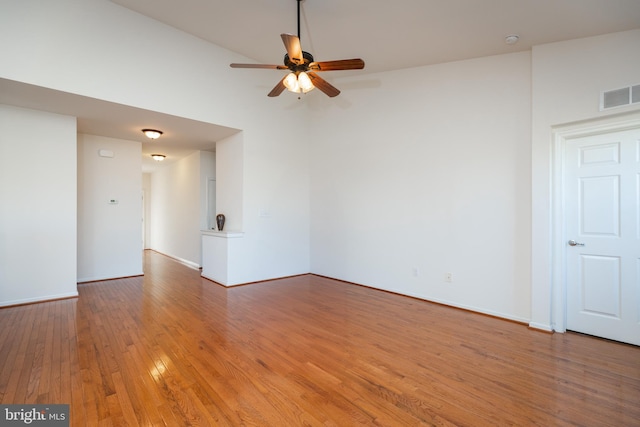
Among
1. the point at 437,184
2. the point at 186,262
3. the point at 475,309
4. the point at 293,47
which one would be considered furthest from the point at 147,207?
the point at 475,309

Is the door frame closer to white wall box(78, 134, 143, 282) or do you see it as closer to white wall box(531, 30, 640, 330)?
white wall box(531, 30, 640, 330)

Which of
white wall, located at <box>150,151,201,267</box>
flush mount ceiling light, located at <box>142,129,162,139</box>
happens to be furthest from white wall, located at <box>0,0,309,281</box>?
flush mount ceiling light, located at <box>142,129,162,139</box>

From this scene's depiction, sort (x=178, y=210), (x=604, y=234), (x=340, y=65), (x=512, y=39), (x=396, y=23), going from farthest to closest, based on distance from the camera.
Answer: (x=178, y=210) → (x=396, y=23) → (x=512, y=39) → (x=604, y=234) → (x=340, y=65)

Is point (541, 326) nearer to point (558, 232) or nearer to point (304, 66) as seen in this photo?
point (558, 232)

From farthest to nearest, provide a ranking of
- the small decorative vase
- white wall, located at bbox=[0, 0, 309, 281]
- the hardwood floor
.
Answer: the small decorative vase
white wall, located at bbox=[0, 0, 309, 281]
the hardwood floor

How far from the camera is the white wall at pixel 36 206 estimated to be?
390 cm

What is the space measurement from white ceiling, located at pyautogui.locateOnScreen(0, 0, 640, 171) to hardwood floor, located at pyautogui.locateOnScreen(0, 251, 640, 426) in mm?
2746

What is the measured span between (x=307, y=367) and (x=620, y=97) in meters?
3.81

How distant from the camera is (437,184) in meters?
4.06

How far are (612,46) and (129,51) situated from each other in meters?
5.43

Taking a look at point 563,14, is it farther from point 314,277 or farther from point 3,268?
point 3,268

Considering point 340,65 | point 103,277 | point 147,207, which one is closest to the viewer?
point 340,65

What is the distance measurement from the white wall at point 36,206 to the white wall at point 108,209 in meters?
1.11

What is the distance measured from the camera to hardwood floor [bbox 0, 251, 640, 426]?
1861mm
